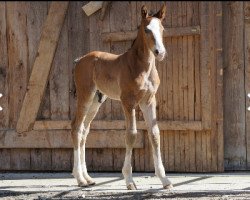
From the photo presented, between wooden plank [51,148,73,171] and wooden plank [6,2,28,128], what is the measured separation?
0.90 m

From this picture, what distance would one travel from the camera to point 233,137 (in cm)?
736

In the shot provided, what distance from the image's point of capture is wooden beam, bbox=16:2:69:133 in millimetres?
7422

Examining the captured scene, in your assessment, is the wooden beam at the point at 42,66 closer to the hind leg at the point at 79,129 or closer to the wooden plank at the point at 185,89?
the hind leg at the point at 79,129

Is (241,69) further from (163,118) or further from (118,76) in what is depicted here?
(118,76)

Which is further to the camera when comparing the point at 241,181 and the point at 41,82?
the point at 41,82

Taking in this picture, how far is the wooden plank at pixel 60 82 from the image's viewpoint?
7.50m

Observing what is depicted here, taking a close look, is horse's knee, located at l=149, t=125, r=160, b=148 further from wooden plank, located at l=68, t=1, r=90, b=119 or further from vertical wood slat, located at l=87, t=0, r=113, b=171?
wooden plank, located at l=68, t=1, r=90, b=119

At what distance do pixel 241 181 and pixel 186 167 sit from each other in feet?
2.95

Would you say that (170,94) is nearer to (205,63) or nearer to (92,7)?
(205,63)

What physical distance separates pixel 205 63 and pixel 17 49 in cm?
266

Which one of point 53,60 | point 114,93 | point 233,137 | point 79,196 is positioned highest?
point 53,60

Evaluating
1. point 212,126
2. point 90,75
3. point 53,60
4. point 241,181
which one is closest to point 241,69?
point 212,126

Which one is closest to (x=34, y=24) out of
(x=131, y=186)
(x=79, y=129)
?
(x=79, y=129)

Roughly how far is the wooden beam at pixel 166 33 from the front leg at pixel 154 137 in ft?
4.16
